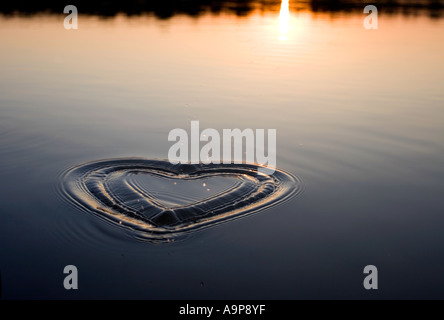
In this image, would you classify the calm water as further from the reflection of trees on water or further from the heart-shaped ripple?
the reflection of trees on water

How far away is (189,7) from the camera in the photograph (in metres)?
49.4

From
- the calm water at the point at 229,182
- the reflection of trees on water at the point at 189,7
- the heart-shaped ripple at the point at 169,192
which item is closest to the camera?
the calm water at the point at 229,182

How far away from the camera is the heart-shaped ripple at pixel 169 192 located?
7.49 metres

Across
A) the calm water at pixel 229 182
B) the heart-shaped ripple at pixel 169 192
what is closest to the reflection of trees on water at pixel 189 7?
the calm water at pixel 229 182

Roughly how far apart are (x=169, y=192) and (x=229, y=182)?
123 centimetres

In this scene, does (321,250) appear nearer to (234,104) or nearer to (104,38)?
(234,104)

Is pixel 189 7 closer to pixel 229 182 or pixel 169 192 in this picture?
pixel 229 182

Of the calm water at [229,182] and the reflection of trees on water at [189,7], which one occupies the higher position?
the reflection of trees on water at [189,7]

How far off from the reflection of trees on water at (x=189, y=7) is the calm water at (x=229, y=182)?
1920 cm

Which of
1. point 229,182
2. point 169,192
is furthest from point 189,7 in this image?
point 169,192

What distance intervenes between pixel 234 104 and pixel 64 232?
884 centimetres

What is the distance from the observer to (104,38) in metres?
28.1

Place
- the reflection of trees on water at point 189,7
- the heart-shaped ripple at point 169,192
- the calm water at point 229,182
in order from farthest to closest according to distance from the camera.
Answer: the reflection of trees on water at point 189,7 < the heart-shaped ripple at point 169,192 < the calm water at point 229,182

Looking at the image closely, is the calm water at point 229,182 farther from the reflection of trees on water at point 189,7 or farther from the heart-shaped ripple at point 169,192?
the reflection of trees on water at point 189,7
